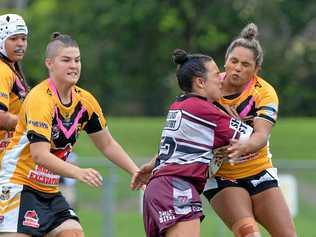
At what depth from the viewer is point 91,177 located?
24.5 feet

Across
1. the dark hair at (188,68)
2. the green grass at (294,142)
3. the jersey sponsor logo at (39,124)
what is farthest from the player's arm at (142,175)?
the green grass at (294,142)

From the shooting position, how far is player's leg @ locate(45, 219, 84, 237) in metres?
8.21

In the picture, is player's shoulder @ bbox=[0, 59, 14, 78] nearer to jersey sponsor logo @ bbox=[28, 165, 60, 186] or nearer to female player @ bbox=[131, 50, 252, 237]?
jersey sponsor logo @ bbox=[28, 165, 60, 186]

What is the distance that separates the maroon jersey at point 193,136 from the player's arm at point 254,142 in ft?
0.28

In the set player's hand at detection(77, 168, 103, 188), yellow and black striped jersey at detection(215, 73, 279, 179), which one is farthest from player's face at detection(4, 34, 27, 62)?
yellow and black striped jersey at detection(215, 73, 279, 179)

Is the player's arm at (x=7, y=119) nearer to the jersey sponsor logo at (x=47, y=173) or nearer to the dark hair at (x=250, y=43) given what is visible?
the jersey sponsor logo at (x=47, y=173)

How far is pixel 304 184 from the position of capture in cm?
1670

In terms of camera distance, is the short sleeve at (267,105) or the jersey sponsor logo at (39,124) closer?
the jersey sponsor logo at (39,124)

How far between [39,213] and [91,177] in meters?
0.94

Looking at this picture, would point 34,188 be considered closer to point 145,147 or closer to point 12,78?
point 12,78

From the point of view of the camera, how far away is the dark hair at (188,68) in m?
8.05

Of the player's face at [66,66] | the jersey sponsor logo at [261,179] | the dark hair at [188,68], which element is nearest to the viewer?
the dark hair at [188,68]

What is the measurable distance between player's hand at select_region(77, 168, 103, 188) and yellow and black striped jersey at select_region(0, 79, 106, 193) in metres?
0.53

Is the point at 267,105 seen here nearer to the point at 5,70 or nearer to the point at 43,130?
the point at 43,130
